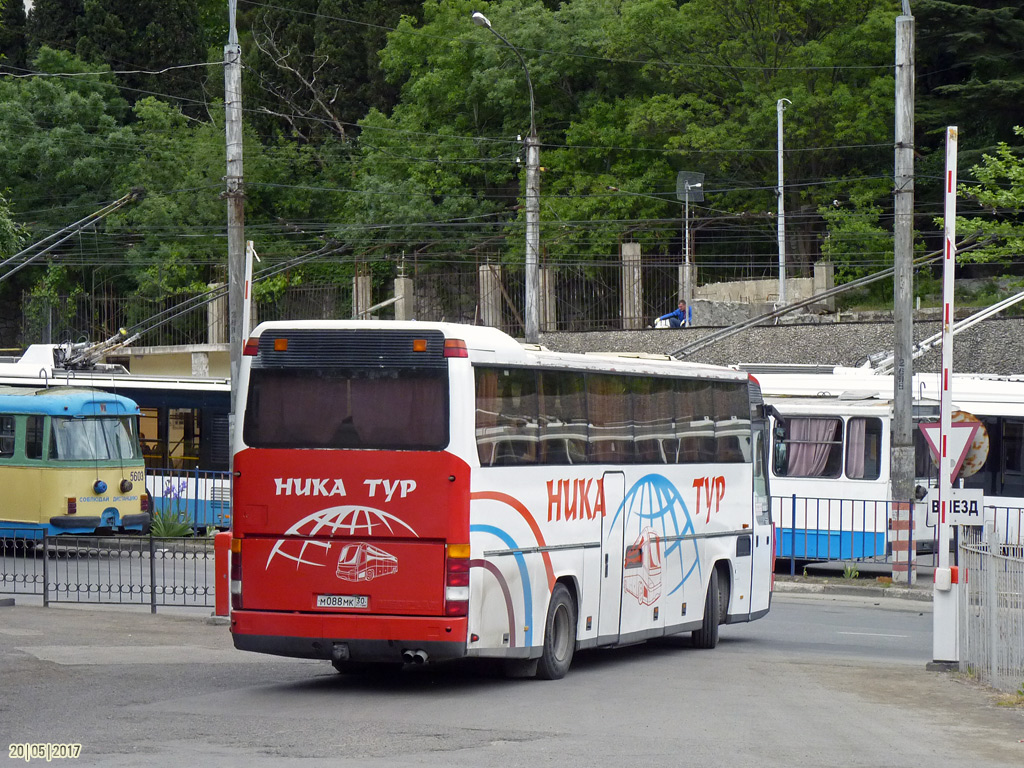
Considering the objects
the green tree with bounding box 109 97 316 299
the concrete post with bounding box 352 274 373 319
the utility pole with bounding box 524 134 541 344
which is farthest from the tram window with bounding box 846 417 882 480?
the green tree with bounding box 109 97 316 299

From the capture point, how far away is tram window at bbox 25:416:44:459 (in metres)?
26.1

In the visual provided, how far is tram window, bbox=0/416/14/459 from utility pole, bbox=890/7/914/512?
14788 millimetres

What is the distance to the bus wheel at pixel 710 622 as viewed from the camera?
16.4 m

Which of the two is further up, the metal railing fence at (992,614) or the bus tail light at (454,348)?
the bus tail light at (454,348)

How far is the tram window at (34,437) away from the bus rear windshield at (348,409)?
15.1 m

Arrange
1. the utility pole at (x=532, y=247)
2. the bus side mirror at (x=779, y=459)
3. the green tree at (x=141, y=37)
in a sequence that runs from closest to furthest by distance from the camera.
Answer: the bus side mirror at (x=779, y=459) → the utility pole at (x=532, y=247) → the green tree at (x=141, y=37)

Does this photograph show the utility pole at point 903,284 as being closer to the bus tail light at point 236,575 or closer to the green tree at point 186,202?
the bus tail light at point 236,575

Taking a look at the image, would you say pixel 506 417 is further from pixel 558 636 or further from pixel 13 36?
pixel 13 36

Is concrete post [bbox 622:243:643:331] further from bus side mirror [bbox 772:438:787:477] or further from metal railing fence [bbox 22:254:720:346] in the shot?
bus side mirror [bbox 772:438:787:477]

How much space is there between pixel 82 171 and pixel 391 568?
1926 inches

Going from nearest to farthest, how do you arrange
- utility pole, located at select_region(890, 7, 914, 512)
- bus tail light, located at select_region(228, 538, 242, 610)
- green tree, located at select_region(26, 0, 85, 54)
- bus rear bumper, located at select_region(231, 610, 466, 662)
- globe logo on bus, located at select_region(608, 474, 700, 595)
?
bus rear bumper, located at select_region(231, 610, 466, 662) < bus tail light, located at select_region(228, 538, 242, 610) < globe logo on bus, located at select_region(608, 474, 700, 595) < utility pole, located at select_region(890, 7, 914, 512) < green tree, located at select_region(26, 0, 85, 54)

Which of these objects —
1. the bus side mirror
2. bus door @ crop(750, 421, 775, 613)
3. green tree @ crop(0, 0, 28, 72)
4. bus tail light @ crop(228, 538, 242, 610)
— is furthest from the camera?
green tree @ crop(0, 0, 28, 72)
